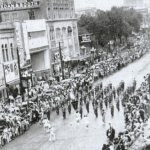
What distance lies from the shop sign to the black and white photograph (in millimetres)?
98

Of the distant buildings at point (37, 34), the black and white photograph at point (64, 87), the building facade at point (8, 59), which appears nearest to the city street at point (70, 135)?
the black and white photograph at point (64, 87)

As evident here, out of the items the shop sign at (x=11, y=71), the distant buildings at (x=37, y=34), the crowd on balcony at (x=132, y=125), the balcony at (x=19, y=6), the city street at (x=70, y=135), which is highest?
the balcony at (x=19, y=6)

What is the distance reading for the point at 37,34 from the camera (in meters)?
43.4

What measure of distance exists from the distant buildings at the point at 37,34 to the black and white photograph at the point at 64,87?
0.10 m

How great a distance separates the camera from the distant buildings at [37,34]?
36.1m

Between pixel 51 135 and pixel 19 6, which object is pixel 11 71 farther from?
pixel 51 135

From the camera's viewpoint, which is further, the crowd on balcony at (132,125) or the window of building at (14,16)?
the window of building at (14,16)

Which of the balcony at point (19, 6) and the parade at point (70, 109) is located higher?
the balcony at point (19, 6)

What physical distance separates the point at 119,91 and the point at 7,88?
10747 mm

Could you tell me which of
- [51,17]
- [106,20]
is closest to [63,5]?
[51,17]

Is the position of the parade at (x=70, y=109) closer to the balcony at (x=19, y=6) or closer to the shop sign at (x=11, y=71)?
the shop sign at (x=11, y=71)

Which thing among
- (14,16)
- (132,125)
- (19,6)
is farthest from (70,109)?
(19,6)

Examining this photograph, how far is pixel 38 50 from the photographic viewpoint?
143ft

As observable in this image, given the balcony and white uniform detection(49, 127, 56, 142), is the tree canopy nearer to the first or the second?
the balcony
